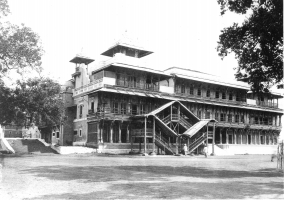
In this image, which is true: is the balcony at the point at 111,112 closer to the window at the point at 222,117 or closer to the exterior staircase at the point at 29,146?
the exterior staircase at the point at 29,146

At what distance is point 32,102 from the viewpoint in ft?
→ 81.5

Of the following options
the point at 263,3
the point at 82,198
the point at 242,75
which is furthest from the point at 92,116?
the point at 82,198

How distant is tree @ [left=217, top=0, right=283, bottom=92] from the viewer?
13.9 m

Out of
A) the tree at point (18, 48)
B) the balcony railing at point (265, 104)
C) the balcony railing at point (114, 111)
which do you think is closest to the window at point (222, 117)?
the balcony railing at point (265, 104)

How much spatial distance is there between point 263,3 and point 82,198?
11.1m

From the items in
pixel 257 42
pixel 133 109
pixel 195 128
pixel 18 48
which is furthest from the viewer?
pixel 133 109

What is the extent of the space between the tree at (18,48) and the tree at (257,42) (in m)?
12.2

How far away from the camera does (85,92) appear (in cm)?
3784

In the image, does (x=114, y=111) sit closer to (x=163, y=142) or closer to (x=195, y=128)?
(x=163, y=142)

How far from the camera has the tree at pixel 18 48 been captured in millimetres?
20116

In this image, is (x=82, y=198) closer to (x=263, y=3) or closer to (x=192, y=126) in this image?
(x=263, y=3)

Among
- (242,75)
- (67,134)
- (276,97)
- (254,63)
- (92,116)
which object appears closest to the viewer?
(254,63)

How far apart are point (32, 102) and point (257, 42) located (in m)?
16.7

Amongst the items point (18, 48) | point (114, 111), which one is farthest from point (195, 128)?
point (18, 48)
